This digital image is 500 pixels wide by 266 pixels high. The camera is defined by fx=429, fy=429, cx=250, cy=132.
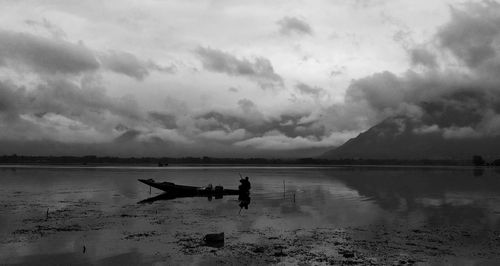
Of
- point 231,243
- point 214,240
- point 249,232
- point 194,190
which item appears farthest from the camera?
point 194,190

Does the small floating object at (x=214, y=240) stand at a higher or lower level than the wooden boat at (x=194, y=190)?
lower

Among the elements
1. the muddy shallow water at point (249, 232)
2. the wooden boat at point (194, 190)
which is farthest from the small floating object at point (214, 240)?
the wooden boat at point (194, 190)

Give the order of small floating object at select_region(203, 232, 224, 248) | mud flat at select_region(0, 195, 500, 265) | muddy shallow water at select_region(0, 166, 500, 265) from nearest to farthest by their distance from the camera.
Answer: mud flat at select_region(0, 195, 500, 265) < muddy shallow water at select_region(0, 166, 500, 265) < small floating object at select_region(203, 232, 224, 248)

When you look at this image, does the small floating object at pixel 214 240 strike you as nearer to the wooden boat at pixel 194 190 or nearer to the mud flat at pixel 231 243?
the mud flat at pixel 231 243

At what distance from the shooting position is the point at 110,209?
120 ft

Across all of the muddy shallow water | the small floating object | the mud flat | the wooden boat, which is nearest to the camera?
the mud flat

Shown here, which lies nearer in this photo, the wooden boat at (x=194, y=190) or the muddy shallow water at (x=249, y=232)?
the muddy shallow water at (x=249, y=232)

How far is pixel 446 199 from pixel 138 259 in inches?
1525

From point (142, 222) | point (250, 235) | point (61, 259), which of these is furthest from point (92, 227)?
point (250, 235)

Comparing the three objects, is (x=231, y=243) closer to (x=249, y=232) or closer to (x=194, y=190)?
(x=249, y=232)

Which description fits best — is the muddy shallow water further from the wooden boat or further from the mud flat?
the wooden boat

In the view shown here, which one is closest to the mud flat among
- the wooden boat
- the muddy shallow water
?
the muddy shallow water

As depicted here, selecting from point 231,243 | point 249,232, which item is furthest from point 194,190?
point 231,243

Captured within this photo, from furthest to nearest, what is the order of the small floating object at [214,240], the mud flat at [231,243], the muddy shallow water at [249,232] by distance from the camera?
the small floating object at [214,240], the muddy shallow water at [249,232], the mud flat at [231,243]
